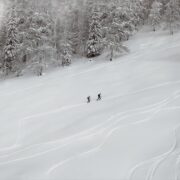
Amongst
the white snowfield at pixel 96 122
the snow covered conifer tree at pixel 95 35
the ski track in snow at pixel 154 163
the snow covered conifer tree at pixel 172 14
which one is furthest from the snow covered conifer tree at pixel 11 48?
the ski track in snow at pixel 154 163

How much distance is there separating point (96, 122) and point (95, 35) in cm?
2622

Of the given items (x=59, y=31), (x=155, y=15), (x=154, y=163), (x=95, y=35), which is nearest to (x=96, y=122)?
(x=154, y=163)

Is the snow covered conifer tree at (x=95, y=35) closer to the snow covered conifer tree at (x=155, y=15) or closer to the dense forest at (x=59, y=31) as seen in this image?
the dense forest at (x=59, y=31)

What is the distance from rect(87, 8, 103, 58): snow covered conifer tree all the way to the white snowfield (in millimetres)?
4687

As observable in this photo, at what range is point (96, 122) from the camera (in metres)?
32.0

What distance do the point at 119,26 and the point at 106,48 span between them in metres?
4.19

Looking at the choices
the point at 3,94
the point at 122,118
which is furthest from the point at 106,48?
the point at 122,118

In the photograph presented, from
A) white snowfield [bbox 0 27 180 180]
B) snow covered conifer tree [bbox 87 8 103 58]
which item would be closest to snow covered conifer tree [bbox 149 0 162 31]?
snow covered conifer tree [bbox 87 8 103 58]

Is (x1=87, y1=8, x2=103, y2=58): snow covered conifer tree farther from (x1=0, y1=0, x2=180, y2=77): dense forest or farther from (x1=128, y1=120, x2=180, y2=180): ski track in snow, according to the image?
(x1=128, y1=120, x2=180, y2=180): ski track in snow

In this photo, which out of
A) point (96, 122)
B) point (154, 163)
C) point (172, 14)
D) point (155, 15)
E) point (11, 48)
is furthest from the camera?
point (155, 15)

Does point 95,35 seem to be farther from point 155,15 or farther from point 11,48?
point 155,15

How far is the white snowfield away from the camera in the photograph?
81.2 ft

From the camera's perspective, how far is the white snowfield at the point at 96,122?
24.8 meters

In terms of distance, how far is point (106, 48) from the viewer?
57062 mm
